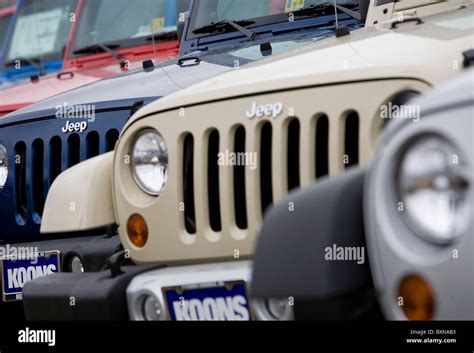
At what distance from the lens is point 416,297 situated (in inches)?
74.5

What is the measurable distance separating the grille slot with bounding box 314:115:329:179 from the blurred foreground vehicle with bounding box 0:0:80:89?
5.13 m

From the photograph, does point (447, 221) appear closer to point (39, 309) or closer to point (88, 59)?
point (39, 309)

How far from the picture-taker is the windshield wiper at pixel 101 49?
6.82 m

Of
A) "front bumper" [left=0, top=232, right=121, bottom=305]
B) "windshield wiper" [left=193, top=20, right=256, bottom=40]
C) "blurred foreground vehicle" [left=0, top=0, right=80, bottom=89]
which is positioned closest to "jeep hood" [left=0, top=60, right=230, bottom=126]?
"windshield wiper" [left=193, top=20, right=256, bottom=40]

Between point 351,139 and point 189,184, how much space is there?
58 centimetres

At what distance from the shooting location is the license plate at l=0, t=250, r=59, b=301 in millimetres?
4283

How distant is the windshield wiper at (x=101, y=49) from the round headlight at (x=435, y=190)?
16.6 feet

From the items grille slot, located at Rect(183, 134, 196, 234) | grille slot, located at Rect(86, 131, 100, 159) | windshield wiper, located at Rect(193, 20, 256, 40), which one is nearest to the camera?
grille slot, located at Rect(183, 134, 196, 234)

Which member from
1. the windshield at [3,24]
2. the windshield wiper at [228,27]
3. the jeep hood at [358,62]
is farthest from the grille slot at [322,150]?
the windshield at [3,24]

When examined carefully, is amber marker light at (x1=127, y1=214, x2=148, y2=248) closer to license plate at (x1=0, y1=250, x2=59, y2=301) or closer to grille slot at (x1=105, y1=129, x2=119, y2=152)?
license plate at (x1=0, y1=250, x2=59, y2=301)

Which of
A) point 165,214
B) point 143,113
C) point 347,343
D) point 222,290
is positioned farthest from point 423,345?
point 143,113

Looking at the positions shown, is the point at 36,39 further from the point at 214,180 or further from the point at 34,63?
the point at 214,180

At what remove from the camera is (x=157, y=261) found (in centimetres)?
316

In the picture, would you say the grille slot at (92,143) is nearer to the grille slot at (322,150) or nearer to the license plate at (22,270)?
→ the license plate at (22,270)
